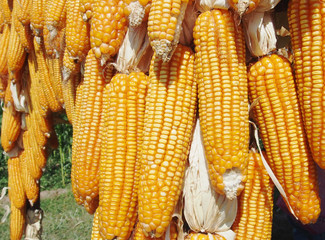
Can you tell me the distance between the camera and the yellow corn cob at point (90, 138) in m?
1.93

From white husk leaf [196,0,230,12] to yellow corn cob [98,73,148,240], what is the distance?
48 cm

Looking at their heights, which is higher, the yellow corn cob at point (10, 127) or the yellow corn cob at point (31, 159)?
the yellow corn cob at point (10, 127)

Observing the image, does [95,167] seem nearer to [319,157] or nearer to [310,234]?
[319,157]

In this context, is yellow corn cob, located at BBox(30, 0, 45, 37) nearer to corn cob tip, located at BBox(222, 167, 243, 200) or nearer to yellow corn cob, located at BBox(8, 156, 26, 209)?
corn cob tip, located at BBox(222, 167, 243, 200)

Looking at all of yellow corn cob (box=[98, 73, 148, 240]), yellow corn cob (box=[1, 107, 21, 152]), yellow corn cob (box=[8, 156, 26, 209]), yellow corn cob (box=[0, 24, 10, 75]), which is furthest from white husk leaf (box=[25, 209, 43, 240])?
yellow corn cob (box=[98, 73, 148, 240])

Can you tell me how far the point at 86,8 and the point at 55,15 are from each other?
640 millimetres

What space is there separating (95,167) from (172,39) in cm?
90

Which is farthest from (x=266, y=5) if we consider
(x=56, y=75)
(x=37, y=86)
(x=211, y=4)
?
(x=37, y=86)

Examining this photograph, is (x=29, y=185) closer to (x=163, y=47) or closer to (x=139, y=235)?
(x=139, y=235)

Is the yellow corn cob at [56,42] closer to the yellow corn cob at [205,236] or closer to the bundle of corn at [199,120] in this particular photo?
the bundle of corn at [199,120]

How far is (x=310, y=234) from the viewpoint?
12.3 ft

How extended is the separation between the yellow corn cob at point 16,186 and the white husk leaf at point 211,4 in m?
3.84

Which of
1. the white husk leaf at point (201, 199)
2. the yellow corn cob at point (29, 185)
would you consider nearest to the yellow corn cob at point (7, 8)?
the yellow corn cob at point (29, 185)

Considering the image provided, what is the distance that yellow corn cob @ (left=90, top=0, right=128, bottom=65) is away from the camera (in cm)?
174
